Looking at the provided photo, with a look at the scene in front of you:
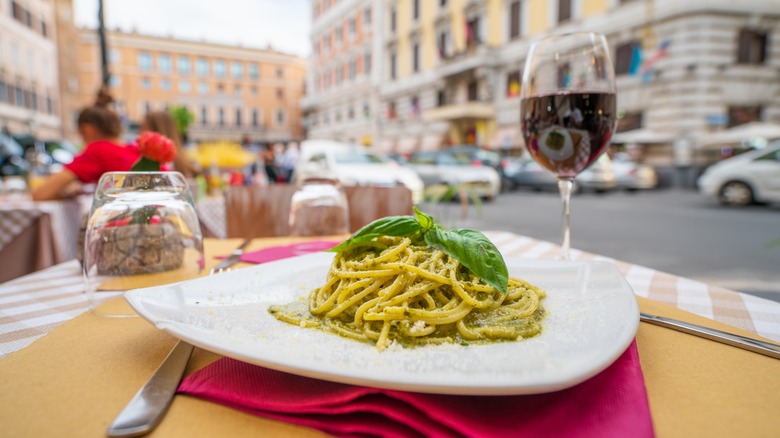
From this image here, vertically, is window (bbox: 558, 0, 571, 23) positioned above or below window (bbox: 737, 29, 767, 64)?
above

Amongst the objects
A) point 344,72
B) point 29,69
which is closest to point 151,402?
point 29,69

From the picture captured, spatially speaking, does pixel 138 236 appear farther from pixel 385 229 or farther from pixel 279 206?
pixel 279 206

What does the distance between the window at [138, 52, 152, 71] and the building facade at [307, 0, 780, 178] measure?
139 ft

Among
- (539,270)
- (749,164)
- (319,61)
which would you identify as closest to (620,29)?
(749,164)

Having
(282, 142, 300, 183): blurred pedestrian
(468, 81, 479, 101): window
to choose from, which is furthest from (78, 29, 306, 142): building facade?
(282, 142, 300, 183): blurred pedestrian

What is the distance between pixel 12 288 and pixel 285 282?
732 millimetres

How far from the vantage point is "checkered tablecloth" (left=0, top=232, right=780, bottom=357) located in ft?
2.63

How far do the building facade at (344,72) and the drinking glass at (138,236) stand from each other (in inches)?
1264

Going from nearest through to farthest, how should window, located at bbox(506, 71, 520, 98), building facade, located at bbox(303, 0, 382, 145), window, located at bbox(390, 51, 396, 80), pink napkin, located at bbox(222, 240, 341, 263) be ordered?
pink napkin, located at bbox(222, 240, 341, 263)
window, located at bbox(506, 71, 520, 98)
window, located at bbox(390, 51, 396, 80)
building facade, located at bbox(303, 0, 382, 145)

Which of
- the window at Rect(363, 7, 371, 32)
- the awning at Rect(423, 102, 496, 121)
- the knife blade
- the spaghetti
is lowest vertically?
the knife blade

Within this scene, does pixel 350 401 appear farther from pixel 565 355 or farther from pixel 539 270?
pixel 539 270

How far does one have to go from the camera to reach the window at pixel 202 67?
182 ft

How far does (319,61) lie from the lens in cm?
4041

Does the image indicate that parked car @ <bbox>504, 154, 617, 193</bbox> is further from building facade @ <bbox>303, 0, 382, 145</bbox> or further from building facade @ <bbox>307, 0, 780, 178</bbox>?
building facade @ <bbox>303, 0, 382, 145</bbox>
